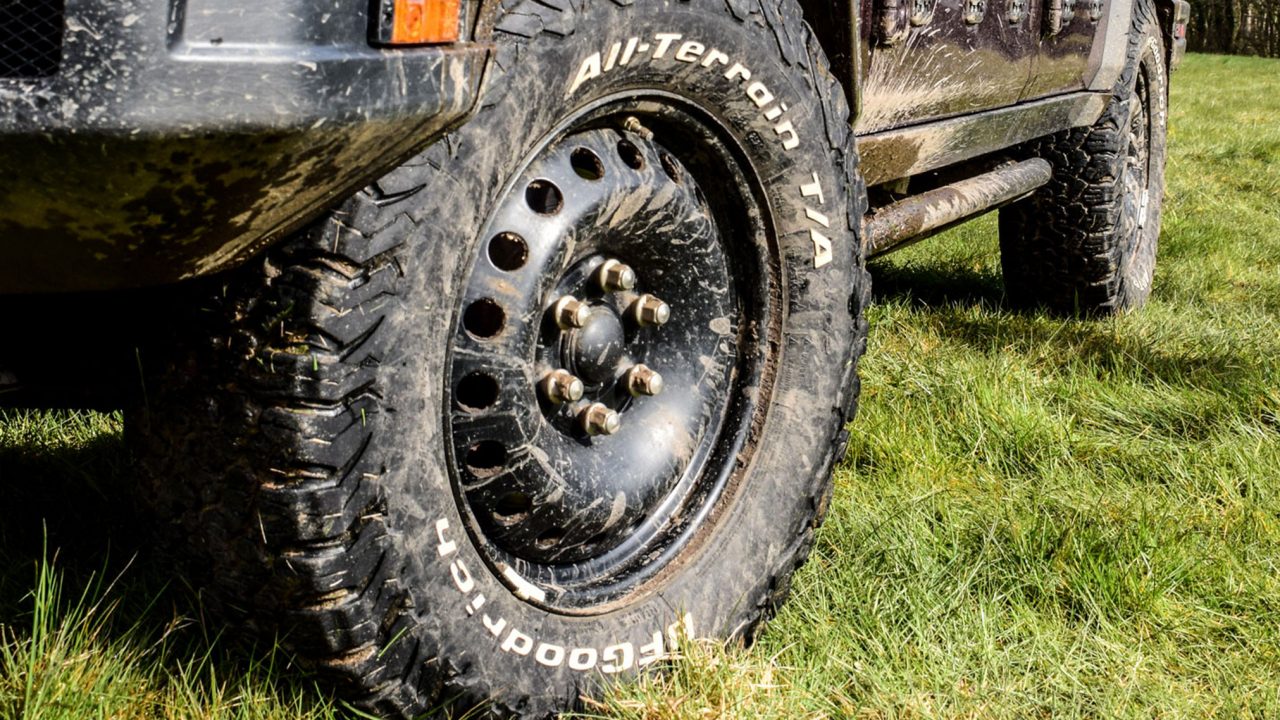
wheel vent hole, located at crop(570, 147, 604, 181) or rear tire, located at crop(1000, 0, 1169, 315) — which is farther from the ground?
wheel vent hole, located at crop(570, 147, 604, 181)

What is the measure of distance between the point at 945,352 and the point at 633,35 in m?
2.30

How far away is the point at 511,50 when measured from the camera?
1387 millimetres

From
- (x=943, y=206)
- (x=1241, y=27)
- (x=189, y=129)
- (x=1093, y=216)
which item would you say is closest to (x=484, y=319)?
(x=189, y=129)

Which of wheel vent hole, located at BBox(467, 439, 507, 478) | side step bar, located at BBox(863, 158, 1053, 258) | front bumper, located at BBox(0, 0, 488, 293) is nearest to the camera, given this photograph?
front bumper, located at BBox(0, 0, 488, 293)

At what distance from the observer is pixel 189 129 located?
103 cm

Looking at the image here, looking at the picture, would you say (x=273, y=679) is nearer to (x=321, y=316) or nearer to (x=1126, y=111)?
(x=321, y=316)

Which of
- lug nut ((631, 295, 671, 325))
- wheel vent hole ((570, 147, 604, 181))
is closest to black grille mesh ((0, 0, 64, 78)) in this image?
wheel vent hole ((570, 147, 604, 181))

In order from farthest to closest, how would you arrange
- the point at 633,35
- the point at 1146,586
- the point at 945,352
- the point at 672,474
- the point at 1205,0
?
the point at 1205,0
the point at 945,352
the point at 1146,586
the point at 672,474
the point at 633,35

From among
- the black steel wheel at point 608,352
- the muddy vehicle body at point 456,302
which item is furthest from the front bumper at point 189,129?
the black steel wheel at point 608,352

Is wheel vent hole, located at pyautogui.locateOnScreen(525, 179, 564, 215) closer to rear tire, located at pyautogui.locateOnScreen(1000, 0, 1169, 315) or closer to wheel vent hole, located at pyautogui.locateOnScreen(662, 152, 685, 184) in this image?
wheel vent hole, located at pyautogui.locateOnScreen(662, 152, 685, 184)

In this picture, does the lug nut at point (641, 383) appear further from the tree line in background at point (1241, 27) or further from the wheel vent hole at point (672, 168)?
the tree line in background at point (1241, 27)

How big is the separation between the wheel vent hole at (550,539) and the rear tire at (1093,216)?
110 inches

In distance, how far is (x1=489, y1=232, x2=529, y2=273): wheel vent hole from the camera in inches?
61.7

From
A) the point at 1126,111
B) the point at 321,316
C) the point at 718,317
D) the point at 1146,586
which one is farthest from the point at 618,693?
the point at 1126,111
